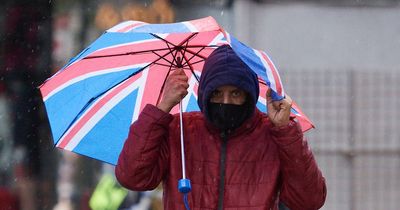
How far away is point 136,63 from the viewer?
459cm

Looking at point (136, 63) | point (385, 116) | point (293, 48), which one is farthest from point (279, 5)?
point (136, 63)

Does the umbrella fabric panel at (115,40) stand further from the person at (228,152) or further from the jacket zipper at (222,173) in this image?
the jacket zipper at (222,173)

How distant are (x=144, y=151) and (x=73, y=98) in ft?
2.83

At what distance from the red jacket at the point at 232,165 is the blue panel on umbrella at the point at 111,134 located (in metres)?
0.63

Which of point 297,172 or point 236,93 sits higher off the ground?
point 236,93

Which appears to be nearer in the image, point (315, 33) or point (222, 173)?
point (222, 173)

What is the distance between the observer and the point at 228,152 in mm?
3957

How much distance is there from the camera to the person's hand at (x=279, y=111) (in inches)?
153

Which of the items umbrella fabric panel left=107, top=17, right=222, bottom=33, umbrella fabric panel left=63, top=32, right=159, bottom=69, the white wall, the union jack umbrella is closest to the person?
umbrella fabric panel left=107, top=17, right=222, bottom=33

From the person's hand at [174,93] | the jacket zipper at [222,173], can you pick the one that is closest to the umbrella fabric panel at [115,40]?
the person's hand at [174,93]

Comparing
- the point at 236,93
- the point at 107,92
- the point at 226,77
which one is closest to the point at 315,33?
the point at 107,92

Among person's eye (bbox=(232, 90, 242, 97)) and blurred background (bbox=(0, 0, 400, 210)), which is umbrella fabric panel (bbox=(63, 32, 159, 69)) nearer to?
person's eye (bbox=(232, 90, 242, 97))

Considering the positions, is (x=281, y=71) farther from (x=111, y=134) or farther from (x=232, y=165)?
(x=232, y=165)

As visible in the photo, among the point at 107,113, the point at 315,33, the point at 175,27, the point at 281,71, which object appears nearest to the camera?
the point at 175,27
